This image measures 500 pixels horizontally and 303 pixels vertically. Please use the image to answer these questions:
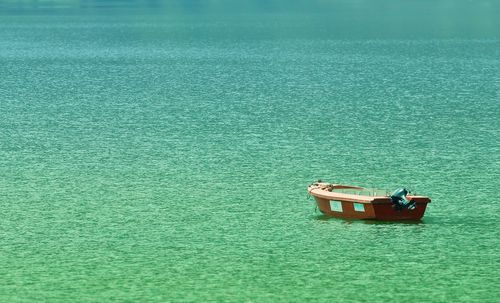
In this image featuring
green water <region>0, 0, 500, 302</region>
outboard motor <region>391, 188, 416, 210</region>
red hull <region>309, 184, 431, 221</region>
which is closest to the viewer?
green water <region>0, 0, 500, 302</region>

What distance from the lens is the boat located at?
23.7 metres

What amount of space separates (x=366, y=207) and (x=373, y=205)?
0.49 feet

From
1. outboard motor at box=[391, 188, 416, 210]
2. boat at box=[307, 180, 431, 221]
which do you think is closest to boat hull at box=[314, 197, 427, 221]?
boat at box=[307, 180, 431, 221]

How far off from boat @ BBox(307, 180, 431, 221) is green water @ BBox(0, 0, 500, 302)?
25 centimetres

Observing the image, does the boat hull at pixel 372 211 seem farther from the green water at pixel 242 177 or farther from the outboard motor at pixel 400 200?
the green water at pixel 242 177

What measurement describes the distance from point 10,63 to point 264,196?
164 feet

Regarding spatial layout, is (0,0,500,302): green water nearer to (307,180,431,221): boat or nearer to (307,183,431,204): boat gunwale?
(307,180,431,221): boat

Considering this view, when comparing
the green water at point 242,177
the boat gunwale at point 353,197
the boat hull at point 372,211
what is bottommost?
the green water at point 242,177

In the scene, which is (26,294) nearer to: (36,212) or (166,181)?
(36,212)

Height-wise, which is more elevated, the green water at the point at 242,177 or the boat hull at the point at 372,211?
the boat hull at the point at 372,211

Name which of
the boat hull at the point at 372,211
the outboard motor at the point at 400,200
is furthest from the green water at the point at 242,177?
the outboard motor at the point at 400,200

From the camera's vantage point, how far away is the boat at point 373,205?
23.7 m

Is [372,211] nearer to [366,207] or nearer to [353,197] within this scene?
[366,207]

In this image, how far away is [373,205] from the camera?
934 inches
